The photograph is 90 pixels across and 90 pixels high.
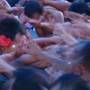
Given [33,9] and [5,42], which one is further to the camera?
[33,9]

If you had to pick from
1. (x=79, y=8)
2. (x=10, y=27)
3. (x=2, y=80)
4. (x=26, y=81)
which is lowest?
(x=79, y=8)

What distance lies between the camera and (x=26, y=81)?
1.34 meters

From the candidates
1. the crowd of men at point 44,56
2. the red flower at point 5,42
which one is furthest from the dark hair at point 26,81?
the red flower at point 5,42

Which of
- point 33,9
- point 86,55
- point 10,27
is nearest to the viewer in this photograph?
point 86,55

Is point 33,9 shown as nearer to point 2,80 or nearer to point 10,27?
point 10,27

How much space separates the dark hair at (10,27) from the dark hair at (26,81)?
92 cm

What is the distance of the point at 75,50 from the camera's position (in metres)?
1.70

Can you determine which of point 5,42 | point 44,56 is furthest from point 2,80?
point 5,42

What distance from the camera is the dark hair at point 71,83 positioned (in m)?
1.32

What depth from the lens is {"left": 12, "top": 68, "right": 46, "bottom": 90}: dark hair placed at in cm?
133

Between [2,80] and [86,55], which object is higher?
[86,55]

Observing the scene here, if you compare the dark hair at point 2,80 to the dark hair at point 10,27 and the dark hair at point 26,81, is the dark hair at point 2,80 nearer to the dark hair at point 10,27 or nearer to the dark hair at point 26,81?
the dark hair at point 26,81

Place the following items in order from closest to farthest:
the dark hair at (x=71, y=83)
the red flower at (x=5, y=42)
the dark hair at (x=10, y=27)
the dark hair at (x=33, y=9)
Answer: the dark hair at (x=71, y=83) → the red flower at (x=5, y=42) → the dark hair at (x=10, y=27) → the dark hair at (x=33, y=9)

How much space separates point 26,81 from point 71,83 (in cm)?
15
